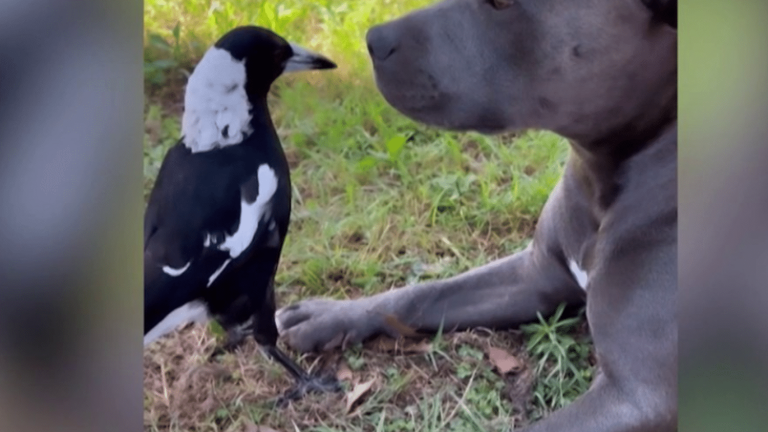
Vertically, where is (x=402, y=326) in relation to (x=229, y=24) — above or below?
below

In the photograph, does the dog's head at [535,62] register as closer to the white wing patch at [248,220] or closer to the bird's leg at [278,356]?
the white wing patch at [248,220]

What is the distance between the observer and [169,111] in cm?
157

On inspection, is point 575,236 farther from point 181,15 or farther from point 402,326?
point 181,15

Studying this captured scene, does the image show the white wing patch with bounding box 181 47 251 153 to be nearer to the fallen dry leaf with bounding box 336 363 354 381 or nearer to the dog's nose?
the dog's nose

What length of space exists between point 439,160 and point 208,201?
1.47 ft

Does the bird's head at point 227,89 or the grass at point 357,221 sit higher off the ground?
the bird's head at point 227,89

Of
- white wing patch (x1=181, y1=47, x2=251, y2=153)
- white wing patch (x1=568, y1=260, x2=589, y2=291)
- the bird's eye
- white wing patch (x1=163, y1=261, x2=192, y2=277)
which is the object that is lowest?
white wing patch (x1=568, y1=260, x2=589, y2=291)

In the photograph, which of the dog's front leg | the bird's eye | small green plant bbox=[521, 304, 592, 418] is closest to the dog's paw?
the dog's front leg

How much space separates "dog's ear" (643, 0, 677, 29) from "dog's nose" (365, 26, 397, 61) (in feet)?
1.50

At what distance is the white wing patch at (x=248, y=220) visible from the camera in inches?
61.0

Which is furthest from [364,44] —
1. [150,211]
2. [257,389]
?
[257,389]

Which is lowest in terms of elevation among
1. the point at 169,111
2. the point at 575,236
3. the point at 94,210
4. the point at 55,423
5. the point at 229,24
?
the point at 55,423

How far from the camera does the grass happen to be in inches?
61.9

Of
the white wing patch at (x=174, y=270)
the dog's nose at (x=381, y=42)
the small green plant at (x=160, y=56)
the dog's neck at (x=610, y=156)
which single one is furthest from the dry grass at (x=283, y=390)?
the dog's nose at (x=381, y=42)
